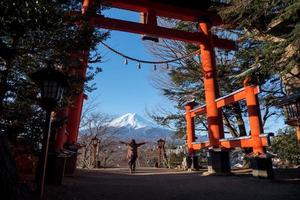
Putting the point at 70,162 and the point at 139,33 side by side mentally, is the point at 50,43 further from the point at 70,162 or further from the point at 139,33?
the point at 139,33

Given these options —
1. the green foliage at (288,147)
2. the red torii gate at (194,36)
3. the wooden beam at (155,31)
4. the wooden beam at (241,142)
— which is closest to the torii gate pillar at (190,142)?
the red torii gate at (194,36)

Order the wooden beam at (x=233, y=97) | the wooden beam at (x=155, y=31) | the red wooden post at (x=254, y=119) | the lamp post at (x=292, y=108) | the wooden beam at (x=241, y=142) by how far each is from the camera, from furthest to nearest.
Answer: the wooden beam at (x=155, y=31) < the lamp post at (x=292, y=108) < the wooden beam at (x=233, y=97) < the red wooden post at (x=254, y=119) < the wooden beam at (x=241, y=142)

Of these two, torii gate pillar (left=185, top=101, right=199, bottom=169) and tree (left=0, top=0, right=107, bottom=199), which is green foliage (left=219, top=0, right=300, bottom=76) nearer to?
tree (left=0, top=0, right=107, bottom=199)

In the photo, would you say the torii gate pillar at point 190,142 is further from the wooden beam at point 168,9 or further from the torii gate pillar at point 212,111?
the wooden beam at point 168,9

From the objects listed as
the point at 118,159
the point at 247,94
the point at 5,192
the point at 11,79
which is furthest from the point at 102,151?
the point at 5,192

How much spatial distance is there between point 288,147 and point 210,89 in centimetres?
490

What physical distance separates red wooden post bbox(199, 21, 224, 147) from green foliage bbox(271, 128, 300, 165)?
4.31 meters

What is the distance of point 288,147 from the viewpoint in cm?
1293

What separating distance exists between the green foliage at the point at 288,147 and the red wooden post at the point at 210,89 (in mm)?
4314

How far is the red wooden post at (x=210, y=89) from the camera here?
412 inches

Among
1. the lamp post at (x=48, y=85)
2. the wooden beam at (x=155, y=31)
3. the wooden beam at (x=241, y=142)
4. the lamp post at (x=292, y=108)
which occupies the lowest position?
the wooden beam at (x=241, y=142)

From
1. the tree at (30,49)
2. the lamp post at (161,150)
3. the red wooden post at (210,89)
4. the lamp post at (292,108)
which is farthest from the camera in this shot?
the lamp post at (161,150)

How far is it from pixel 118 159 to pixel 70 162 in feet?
61.3

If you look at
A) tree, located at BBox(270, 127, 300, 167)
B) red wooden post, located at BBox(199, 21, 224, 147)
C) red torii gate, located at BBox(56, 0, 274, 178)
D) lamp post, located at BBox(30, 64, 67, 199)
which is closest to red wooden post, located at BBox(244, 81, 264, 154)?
red torii gate, located at BBox(56, 0, 274, 178)
